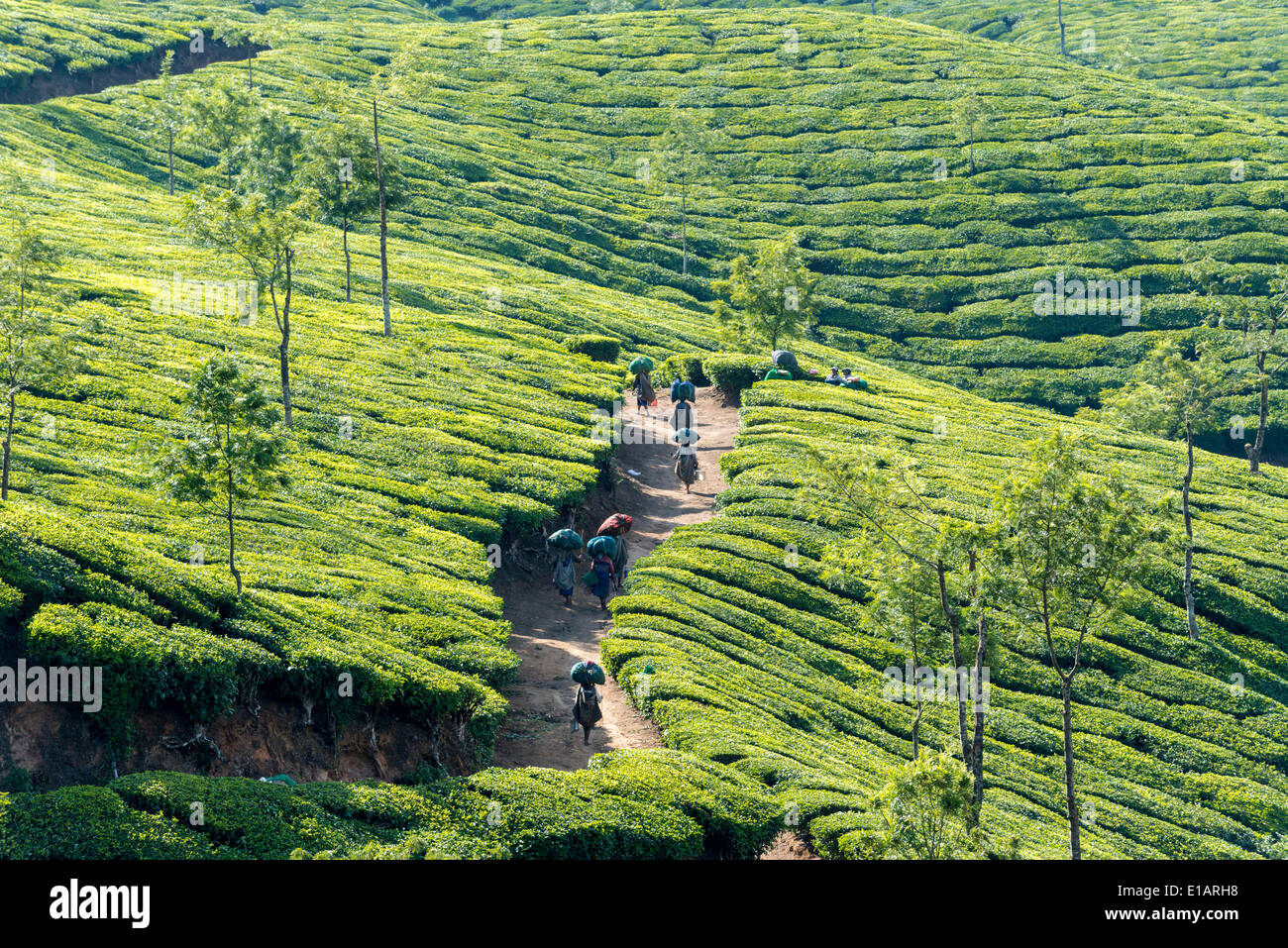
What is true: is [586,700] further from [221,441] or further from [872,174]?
[872,174]

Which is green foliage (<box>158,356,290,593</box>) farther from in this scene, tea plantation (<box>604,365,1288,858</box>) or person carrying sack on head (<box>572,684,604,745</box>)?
tea plantation (<box>604,365,1288,858</box>)

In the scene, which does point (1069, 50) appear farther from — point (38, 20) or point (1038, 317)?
point (38, 20)

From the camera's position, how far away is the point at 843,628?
40.8 metres

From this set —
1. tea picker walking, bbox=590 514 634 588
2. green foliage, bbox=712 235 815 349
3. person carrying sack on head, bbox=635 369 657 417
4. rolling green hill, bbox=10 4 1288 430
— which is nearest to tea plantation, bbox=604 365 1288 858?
tea picker walking, bbox=590 514 634 588

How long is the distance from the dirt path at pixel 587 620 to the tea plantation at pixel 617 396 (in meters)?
1.12

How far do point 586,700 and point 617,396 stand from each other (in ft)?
97.8

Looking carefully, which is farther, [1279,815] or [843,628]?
[843,628]

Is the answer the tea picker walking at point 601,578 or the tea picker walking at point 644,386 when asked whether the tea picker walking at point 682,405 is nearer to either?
the tea picker walking at point 644,386

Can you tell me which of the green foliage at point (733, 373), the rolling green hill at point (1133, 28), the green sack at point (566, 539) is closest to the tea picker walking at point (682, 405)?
the green foliage at point (733, 373)

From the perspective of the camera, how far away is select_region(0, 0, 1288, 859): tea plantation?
24797 mm

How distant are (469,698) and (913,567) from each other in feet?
38.3

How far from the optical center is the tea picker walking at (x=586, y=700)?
29188mm

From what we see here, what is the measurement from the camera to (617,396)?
57344mm

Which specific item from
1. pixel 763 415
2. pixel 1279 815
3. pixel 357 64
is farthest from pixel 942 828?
pixel 357 64
